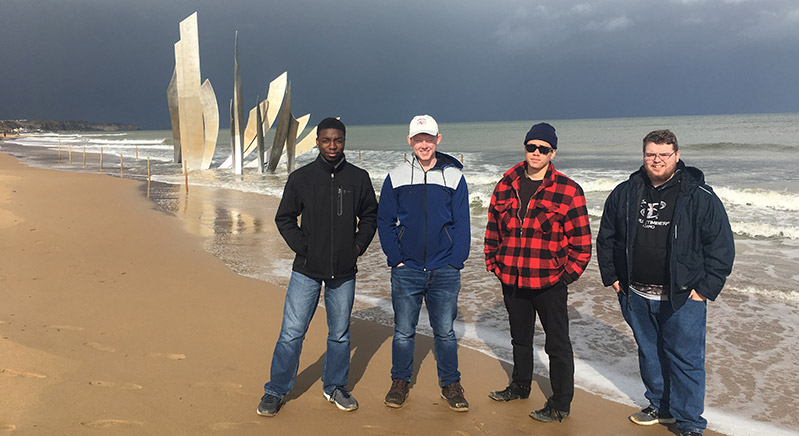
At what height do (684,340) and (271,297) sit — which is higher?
(684,340)

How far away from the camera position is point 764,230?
29.5 ft

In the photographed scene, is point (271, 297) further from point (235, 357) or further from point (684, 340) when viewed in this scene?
point (684, 340)

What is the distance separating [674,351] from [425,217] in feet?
4.52

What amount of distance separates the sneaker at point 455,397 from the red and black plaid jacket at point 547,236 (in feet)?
2.21

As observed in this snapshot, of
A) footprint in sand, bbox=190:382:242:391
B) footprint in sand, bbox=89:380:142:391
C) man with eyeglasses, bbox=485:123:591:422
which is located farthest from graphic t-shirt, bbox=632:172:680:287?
footprint in sand, bbox=89:380:142:391

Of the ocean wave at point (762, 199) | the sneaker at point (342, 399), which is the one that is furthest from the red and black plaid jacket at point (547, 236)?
the ocean wave at point (762, 199)

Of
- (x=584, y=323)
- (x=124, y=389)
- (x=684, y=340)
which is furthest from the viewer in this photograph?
(x=584, y=323)

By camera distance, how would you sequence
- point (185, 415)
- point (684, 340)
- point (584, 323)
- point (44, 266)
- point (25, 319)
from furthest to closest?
point (44, 266) < point (584, 323) < point (25, 319) < point (185, 415) < point (684, 340)

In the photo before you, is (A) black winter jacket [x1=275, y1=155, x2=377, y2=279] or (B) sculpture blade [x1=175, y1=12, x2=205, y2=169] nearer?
(A) black winter jacket [x1=275, y1=155, x2=377, y2=279]

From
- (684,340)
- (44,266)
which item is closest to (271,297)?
(44,266)

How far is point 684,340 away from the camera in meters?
2.62

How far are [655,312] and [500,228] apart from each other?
2.81ft

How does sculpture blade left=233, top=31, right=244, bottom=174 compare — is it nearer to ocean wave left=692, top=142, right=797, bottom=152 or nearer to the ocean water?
the ocean water

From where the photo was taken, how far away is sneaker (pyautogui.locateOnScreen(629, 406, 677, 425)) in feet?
9.40
